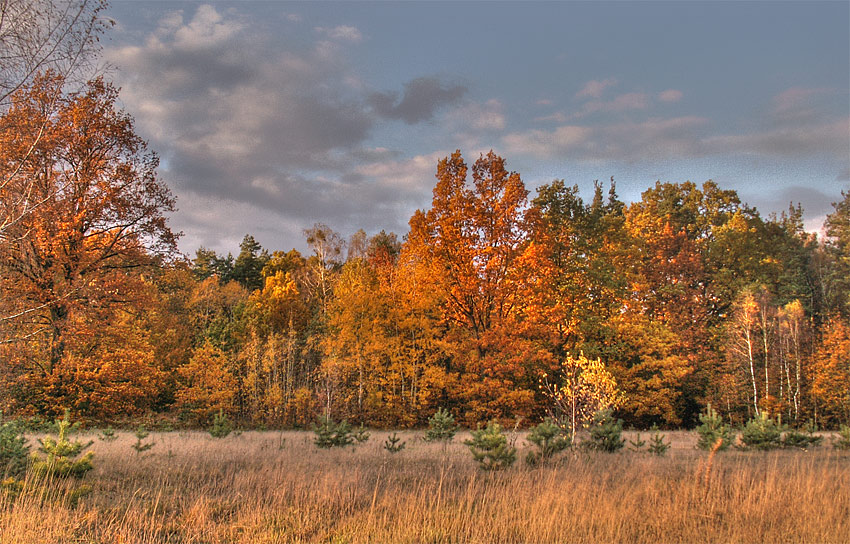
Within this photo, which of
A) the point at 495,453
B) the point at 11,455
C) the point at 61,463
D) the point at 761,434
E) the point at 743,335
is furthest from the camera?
the point at 743,335

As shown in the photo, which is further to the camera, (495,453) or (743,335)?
(743,335)

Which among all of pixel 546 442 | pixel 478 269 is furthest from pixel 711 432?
pixel 478 269

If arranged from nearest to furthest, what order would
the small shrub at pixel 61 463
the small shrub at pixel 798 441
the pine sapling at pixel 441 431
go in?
the small shrub at pixel 61 463
the small shrub at pixel 798 441
the pine sapling at pixel 441 431

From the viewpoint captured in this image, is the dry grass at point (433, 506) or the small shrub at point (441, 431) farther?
the small shrub at point (441, 431)

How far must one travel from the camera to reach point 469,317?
83.3 feet

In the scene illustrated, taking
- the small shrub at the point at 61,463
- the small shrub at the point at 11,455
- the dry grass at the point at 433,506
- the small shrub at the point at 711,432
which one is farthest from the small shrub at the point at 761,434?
the small shrub at the point at 11,455

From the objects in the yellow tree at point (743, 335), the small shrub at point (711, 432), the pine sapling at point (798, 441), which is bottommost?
the pine sapling at point (798, 441)

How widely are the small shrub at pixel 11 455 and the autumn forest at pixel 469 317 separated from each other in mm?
8685

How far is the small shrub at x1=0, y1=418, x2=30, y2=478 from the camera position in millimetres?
7883

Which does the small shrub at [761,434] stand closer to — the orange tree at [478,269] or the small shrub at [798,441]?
the small shrub at [798,441]

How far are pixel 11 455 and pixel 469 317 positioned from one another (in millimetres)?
19280

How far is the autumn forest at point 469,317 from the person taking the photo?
1972 cm

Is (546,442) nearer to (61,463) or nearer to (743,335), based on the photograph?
(61,463)

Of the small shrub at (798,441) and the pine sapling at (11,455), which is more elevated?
the pine sapling at (11,455)
